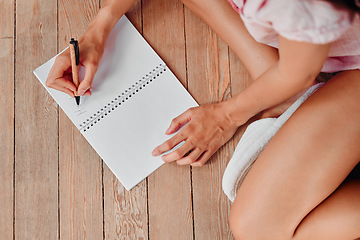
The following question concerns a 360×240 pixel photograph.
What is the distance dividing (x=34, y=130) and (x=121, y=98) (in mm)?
233

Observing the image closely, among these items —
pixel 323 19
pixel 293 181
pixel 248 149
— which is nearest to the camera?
pixel 323 19

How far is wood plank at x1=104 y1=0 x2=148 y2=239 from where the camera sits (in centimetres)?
97

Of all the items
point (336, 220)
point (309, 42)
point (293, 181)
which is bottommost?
point (336, 220)

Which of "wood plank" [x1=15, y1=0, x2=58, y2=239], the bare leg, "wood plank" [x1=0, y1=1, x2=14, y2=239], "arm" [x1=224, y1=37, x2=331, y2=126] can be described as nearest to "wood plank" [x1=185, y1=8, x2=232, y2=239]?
"arm" [x1=224, y1=37, x2=331, y2=126]

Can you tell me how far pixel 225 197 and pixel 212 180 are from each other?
0.17 feet

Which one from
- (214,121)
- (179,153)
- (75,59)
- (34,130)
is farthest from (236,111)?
(34,130)

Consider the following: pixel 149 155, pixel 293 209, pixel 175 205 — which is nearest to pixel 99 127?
pixel 149 155

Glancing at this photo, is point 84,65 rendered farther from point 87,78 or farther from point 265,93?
point 265,93

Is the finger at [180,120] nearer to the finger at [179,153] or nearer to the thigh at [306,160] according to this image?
the finger at [179,153]

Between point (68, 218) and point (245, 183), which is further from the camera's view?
point (68, 218)

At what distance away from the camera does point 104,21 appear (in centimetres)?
97

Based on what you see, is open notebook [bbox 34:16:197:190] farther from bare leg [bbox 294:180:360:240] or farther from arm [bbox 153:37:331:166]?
bare leg [bbox 294:180:360:240]

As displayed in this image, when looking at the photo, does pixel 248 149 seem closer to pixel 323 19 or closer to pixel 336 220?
pixel 336 220

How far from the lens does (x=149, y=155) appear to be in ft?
3.19
